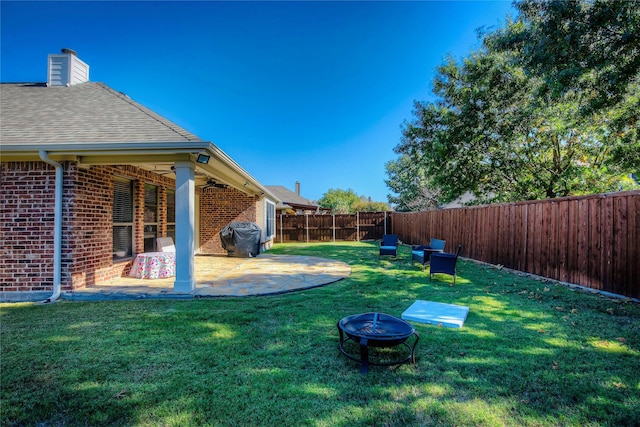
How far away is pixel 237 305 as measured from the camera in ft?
15.7

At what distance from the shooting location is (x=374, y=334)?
2.82 m

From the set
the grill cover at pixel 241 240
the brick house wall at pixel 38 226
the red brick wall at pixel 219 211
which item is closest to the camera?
the brick house wall at pixel 38 226

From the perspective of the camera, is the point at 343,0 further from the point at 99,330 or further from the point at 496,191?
the point at 99,330

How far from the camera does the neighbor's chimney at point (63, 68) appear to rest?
7551 mm

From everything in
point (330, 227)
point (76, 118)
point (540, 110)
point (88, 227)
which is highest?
point (540, 110)

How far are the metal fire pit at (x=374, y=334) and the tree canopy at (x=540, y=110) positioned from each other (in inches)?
218

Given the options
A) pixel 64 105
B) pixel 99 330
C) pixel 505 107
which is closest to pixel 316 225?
pixel 505 107

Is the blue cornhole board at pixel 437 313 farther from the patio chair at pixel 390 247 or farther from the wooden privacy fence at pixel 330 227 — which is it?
the wooden privacy fence at pixel 330 227

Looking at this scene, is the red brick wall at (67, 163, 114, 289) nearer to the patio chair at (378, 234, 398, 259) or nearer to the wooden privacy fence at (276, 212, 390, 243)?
the patio chair at (378, 234, 398, 259)

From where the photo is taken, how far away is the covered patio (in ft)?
17.1

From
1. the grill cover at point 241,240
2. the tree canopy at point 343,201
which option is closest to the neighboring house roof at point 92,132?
the grill cover at point 241,240

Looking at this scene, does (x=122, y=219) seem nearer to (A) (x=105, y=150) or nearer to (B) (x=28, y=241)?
(B) (x=28, y=241)

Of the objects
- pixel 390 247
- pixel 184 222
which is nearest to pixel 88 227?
pixel 184 222

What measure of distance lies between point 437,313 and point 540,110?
328 inches
